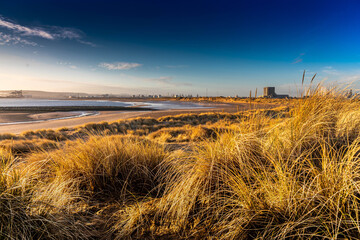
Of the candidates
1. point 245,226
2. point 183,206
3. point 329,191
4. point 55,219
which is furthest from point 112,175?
point 329,191

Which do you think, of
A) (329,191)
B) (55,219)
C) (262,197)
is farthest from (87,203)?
(329,191)

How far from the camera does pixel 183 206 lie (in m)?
2.15

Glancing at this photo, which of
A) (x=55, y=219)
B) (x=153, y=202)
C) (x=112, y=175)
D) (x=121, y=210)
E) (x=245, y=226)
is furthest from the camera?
(x=112, y=175)

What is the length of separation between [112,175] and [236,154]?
2.10m

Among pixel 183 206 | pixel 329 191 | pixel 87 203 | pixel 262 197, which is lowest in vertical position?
pixel 87 203

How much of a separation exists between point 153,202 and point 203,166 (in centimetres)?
86

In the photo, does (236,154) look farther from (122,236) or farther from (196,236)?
(122,236)

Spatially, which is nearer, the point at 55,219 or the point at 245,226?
the point at 245,226

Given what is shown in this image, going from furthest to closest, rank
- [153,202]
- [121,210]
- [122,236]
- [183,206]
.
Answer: [153,202]
[121,210]
[183,206]
[122,236]

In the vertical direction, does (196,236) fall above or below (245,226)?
below

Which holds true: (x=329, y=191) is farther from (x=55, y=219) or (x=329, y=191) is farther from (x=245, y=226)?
(x=55, y=219)

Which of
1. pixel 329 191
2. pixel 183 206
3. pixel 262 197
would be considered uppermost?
A: pixel 329 191

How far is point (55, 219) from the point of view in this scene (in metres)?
1.82

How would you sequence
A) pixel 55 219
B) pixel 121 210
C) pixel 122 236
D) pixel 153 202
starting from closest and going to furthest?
pixel 55 219
pixel 122 236
pixel 121 210
pixel 153 202
